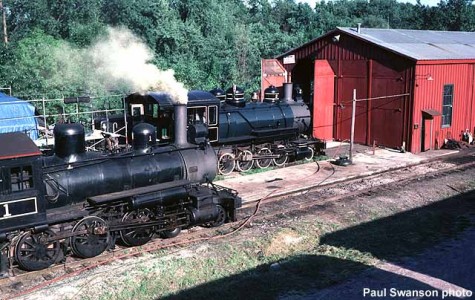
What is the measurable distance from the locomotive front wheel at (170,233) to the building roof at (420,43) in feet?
45.7

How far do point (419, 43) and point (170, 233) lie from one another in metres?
19.3

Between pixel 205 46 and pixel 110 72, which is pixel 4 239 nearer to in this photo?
pixel 110 72

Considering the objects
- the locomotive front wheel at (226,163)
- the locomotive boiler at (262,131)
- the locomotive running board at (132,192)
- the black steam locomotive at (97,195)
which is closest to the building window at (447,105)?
the locomotive boiler at (262,131)

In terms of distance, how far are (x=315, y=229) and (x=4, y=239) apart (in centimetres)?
731

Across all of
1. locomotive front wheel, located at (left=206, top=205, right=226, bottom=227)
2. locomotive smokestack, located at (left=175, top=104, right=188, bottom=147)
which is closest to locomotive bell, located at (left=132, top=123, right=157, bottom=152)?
locomotive smokestack, located at (left=175, top=104, right=188, bottom=147)

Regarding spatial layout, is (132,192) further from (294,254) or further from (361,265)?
(361,265)

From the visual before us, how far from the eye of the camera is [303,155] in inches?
846

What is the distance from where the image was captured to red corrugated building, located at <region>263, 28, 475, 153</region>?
2272 centimetres

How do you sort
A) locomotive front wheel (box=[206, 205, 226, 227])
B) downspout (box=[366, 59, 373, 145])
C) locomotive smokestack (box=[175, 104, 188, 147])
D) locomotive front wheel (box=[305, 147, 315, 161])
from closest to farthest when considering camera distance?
locomotive front wheel (box=[206, 205, 226, 227]) < locomotive smokestack (box=[175, 104, 188, 147]) < locomotive front wheel (box=[305, 147, 315, 161]) < downspout (box=[366, 59, 373, 145])

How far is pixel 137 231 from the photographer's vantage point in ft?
39.4

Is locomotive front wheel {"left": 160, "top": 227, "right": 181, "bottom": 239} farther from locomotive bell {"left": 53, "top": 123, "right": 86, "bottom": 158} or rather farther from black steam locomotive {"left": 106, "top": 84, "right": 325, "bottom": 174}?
black steam locomotive {"left": 106, "top": 84, "right": 325, "bottom": 174}

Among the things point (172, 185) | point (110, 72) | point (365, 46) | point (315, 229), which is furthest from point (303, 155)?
point (110, 72)

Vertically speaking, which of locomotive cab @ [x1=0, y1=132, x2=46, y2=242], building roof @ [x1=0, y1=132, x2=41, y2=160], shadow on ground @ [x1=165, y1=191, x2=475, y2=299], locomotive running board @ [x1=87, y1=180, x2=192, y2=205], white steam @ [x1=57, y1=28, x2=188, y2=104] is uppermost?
white steam @ [x1=57, y1=28, x2=188, y2=104]

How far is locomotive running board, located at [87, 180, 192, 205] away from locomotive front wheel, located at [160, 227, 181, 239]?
1133 mm
